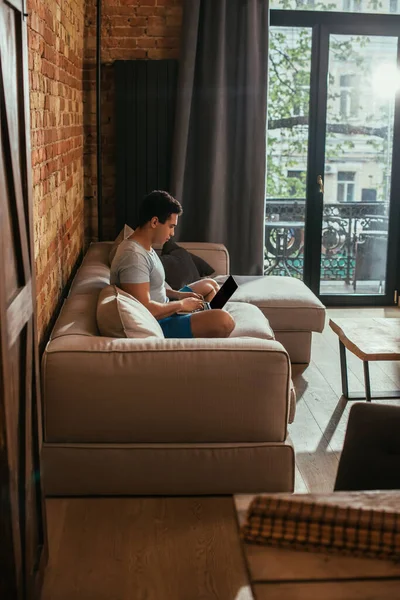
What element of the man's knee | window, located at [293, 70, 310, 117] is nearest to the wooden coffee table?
the man's knee

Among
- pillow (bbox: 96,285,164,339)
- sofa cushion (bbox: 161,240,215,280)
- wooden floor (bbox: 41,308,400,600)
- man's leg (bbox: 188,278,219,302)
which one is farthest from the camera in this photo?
sofa cushion (bbox: 161,240,215,280)

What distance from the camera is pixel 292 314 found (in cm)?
480

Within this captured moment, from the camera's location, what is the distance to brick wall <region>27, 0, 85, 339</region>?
321 cm

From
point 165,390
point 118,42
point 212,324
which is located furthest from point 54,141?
point 118,42

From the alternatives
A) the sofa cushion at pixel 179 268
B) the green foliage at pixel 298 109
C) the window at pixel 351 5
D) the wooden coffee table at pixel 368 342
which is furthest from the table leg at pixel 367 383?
the window at pixel 351 5

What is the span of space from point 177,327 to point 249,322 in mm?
454

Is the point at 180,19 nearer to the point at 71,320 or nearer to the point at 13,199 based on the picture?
the point at 71,320

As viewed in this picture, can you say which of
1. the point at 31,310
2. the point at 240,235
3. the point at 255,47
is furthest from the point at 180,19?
the point at 31,310

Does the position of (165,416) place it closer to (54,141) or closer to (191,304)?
(191,304)


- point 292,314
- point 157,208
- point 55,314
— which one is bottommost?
point 292,314

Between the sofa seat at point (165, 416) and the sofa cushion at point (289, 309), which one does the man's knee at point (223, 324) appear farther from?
the sofa cushion at point (289, 309)

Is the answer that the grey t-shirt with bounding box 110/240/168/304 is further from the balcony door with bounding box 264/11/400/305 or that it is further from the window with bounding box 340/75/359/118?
the window with bounding box 340/75/359/118

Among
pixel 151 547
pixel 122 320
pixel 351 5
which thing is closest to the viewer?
Answer: pixel 151 547

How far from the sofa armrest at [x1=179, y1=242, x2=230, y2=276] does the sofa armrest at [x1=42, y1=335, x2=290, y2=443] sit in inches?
96.7
